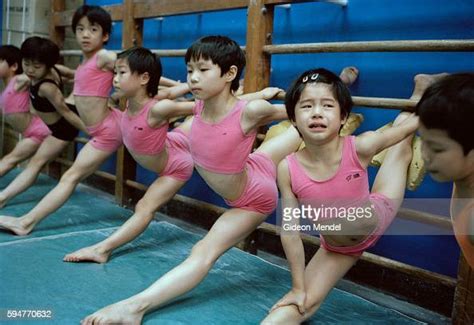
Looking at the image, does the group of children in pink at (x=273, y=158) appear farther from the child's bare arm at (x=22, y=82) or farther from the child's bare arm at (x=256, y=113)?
the child's bare arm at (x=22, y=82)

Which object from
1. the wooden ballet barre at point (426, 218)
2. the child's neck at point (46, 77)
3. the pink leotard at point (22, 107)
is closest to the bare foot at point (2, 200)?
the pink leotard at point (22, 107)

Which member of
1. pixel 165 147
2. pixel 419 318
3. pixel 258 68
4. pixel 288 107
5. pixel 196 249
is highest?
pixel 258 68

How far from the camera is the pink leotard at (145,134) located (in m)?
1.88

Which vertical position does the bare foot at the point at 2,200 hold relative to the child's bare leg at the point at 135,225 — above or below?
below

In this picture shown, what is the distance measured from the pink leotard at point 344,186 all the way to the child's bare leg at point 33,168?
1688 millimetres

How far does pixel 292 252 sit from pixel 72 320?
60 cm

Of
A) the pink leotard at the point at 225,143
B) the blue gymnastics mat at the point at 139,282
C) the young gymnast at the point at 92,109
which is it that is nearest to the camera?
the blue gymnastics mat at the point at 139,282

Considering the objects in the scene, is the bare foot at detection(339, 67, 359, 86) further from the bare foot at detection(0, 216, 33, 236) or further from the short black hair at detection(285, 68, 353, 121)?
the bare foot at detection(0, 216, 33, 236)

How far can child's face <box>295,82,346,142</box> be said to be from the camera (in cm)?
124

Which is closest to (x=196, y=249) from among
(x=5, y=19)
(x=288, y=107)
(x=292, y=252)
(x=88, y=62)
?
(x=292, y=252)

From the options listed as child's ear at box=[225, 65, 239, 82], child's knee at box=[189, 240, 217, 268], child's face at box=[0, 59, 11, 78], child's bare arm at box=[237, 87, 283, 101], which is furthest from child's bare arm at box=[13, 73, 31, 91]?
child's knee at box=[189, 240, 217, 268]

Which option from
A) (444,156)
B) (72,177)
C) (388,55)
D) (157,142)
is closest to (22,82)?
(72,177)

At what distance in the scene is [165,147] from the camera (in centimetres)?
193

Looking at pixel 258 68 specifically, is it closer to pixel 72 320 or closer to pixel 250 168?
pixel 250 168
